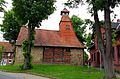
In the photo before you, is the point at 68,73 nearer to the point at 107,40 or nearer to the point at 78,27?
the point at 107,40

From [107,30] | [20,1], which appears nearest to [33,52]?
[20,1]

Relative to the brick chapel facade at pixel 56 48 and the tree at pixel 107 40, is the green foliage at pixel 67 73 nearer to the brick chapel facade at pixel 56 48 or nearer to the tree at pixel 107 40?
the tree at pixel 107 40

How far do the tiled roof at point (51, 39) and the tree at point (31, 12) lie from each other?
922cm

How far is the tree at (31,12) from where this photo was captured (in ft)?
102

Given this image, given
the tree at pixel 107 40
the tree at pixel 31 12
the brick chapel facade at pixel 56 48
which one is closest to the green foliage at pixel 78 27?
the brick chapel facade at pixel 56 48

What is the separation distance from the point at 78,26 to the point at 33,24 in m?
28.5

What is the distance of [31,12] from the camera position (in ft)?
101

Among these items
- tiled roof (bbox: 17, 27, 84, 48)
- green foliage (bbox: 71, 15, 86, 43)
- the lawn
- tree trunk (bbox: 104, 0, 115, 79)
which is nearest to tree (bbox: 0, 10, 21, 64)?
tiled roof (bbox: 17, 27, 84, 48)

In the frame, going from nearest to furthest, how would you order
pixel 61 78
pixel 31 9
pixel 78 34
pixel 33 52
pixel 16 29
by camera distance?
1. pixel 61 78
2. pixel 31 9
3. pixel 33 52
4. pixel 16 29
5. pixel 78 34

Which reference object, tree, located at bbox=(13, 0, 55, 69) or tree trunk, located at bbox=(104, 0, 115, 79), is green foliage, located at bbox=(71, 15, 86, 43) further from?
tree trunk, located at bbox=(104, 0, 115, 79)

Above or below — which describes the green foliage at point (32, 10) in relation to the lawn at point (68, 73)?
above

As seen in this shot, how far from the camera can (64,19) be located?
152ft

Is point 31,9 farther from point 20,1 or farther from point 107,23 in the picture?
point 107,23

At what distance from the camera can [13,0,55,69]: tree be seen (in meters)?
31.0
